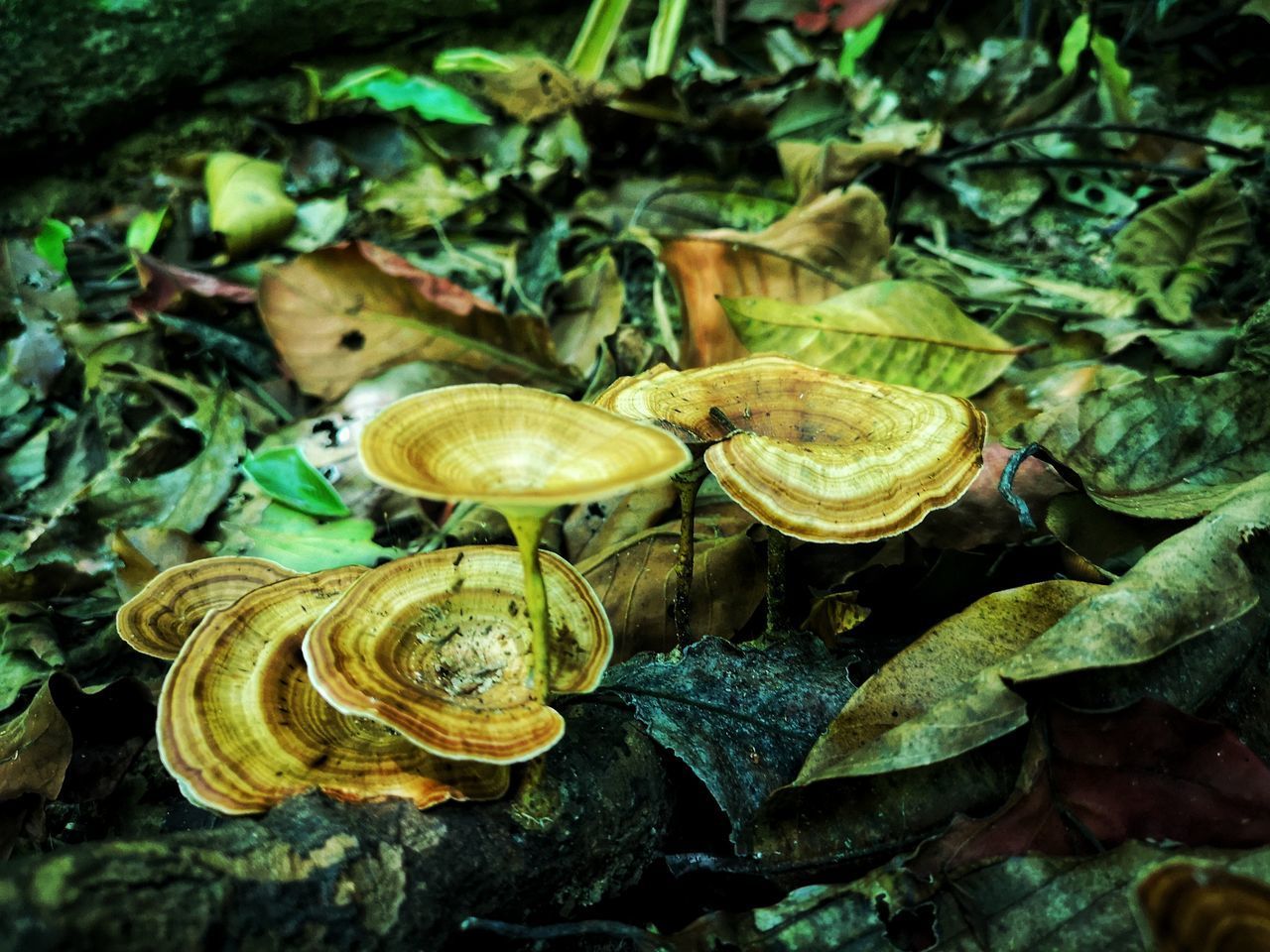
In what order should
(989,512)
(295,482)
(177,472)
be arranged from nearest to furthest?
(989,512) < (295,482) < (177,472)

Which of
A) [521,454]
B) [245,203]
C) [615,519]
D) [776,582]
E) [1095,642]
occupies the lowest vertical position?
[615,519]

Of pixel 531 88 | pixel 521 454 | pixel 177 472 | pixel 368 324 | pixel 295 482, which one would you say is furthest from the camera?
pixel 531 88

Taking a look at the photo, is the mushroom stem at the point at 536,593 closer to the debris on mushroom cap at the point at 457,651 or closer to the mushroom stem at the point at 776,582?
the debris on mushroom cap at the point at 457,651

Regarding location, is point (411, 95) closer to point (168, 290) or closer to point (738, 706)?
point (168, 290)

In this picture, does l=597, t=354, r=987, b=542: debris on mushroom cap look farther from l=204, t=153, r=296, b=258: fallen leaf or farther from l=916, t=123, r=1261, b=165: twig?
l=204, t=153, r=296, b=258: fallen leaf

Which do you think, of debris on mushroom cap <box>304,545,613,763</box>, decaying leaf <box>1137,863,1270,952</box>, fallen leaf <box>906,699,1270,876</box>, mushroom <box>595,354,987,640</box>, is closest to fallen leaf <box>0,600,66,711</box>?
debris on mushroom cap <box>304,545,613,763</box>

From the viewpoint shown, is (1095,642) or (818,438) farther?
(818,438)

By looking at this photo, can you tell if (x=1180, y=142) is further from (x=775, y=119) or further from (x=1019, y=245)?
(x=775, y=119)

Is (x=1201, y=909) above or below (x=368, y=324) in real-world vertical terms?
above

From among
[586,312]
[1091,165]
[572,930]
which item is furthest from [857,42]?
[572,930]
